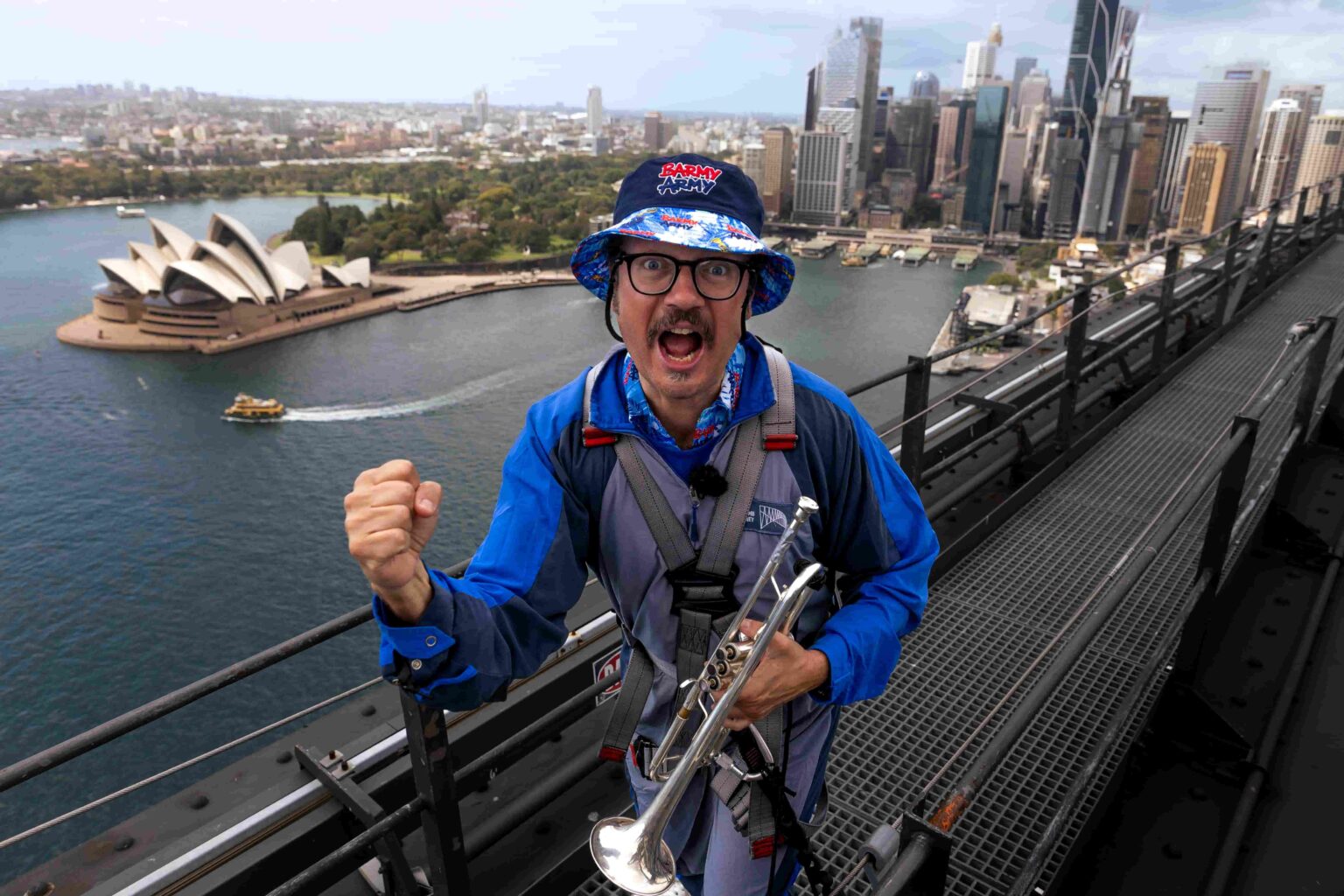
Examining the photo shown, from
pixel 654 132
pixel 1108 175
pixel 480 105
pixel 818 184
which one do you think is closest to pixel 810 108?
pixel 818 184

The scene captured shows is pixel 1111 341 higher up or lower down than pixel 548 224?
→ higher up

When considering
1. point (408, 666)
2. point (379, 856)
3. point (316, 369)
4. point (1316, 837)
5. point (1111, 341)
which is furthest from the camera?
point (316, 369)

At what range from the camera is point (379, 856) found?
139 centimetres

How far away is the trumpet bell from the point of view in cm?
83

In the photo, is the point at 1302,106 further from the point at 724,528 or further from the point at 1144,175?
the point at 724,528

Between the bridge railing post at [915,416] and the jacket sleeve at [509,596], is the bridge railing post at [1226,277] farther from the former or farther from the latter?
the jacket sleeve at [509,596]

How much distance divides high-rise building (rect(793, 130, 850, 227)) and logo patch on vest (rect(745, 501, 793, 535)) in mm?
46728

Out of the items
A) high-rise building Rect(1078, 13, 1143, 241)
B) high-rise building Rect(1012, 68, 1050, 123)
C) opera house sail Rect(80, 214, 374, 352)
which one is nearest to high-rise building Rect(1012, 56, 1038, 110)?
high-rise building Rect(1012, 68, 1050, 123)

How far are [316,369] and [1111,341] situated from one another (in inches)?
1188

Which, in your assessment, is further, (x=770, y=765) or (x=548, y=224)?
(x=548, y=224)

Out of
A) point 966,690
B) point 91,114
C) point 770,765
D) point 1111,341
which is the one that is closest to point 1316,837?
point 966,690

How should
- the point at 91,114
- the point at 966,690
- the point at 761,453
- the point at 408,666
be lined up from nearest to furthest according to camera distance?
1. the point at 408,666
2. the point at 761,453
3. the point at 966,690
4. the point at 91,114

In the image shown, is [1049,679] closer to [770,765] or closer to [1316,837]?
[770,765]

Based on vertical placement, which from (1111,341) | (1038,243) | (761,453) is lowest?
(1038,243)
